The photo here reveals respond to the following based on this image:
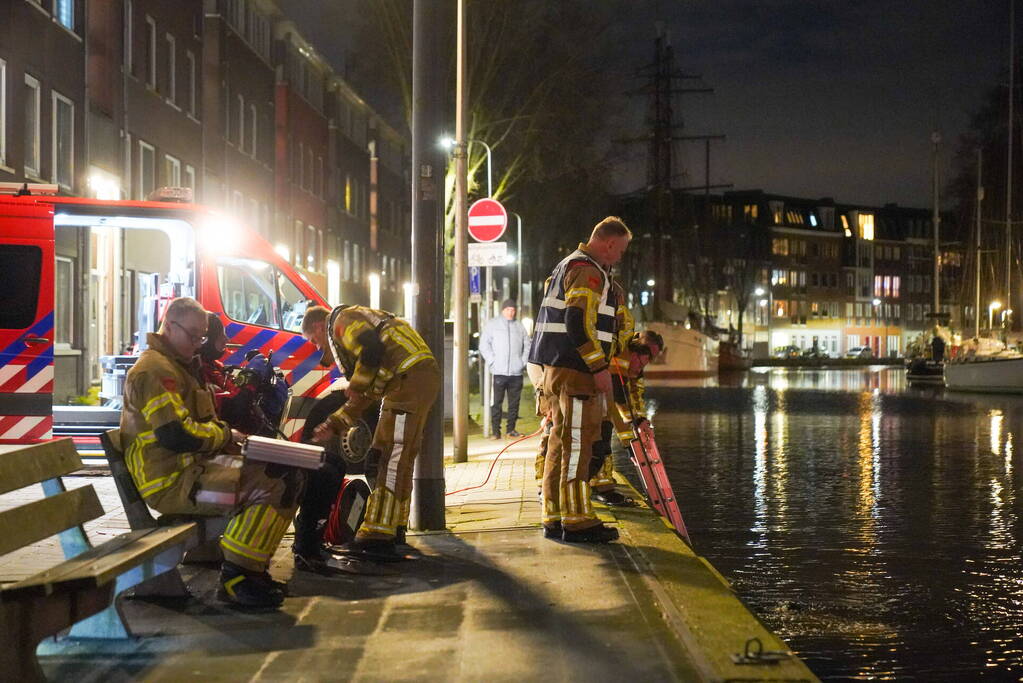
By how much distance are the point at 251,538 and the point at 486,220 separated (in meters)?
10.9

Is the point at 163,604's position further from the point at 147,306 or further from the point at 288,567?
the point at 147,306

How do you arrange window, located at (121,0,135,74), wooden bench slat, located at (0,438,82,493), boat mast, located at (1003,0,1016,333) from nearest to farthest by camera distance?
wooden bench slat, located at (0,438,82,493) < window, located at (121,0,135,74) < boat mast, located at (1003,0,1016,333)

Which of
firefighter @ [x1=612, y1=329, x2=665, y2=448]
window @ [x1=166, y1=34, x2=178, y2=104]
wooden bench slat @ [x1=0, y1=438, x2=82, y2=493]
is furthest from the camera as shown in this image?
window @ [x1=166, y1=34, x2=178, y2=104]

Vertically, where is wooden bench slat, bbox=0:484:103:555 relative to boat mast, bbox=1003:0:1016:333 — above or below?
below

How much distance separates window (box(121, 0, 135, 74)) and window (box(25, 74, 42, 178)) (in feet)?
16.9

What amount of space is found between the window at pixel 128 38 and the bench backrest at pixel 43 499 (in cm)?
2362

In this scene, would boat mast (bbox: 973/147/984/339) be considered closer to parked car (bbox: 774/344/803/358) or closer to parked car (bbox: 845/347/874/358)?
parked car (bbox: 774/344/803/358)

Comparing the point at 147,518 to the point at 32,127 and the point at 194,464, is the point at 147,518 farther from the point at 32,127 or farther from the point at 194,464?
the point at 32,127

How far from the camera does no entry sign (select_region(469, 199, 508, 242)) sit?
16719mm

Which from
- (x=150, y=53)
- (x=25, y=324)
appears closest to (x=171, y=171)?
(x=150, y=53)

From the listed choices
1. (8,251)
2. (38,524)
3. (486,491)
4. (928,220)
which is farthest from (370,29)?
(928,220)

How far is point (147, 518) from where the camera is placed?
607 centimetres

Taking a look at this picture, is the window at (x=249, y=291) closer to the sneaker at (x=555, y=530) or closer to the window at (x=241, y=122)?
the sneaker at (x=555, y=530)

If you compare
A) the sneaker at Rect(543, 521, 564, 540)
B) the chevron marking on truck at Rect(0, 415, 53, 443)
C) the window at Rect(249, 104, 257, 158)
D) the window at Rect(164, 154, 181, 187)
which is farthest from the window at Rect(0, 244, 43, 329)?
the window at Rect(249, 104, 257, 158)
